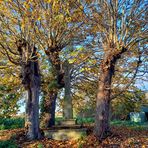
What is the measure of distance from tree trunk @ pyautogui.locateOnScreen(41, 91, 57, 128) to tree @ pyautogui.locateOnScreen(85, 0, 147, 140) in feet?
13.7

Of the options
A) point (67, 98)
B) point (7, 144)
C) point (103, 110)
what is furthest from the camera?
point (67, 98)

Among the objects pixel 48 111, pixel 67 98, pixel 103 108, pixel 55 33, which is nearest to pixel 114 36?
pixel 103 108

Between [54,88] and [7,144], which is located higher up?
[54,88]

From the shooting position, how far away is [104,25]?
10047 mm

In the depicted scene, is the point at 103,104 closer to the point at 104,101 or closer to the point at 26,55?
the point at 104,101

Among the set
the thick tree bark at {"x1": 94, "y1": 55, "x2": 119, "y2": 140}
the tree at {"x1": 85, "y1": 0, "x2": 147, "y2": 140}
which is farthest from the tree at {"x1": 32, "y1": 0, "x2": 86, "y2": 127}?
the thick tree bark at {"x1": 94, "y1": 55, "x2": 119, "y2": 140}

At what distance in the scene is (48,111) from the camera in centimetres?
1346

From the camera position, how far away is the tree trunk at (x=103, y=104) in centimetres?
961

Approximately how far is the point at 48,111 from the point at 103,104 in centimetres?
459

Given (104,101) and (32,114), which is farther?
(32,114)

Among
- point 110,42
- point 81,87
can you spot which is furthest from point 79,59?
point 81,87

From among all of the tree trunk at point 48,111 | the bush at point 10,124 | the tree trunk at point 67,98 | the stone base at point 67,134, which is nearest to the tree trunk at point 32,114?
the stone base at point 67,134

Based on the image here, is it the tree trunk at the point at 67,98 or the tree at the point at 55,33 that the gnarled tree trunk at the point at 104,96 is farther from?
the tree trunk at the point at 67,98

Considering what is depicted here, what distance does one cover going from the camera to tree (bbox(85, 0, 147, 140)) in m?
9.59
